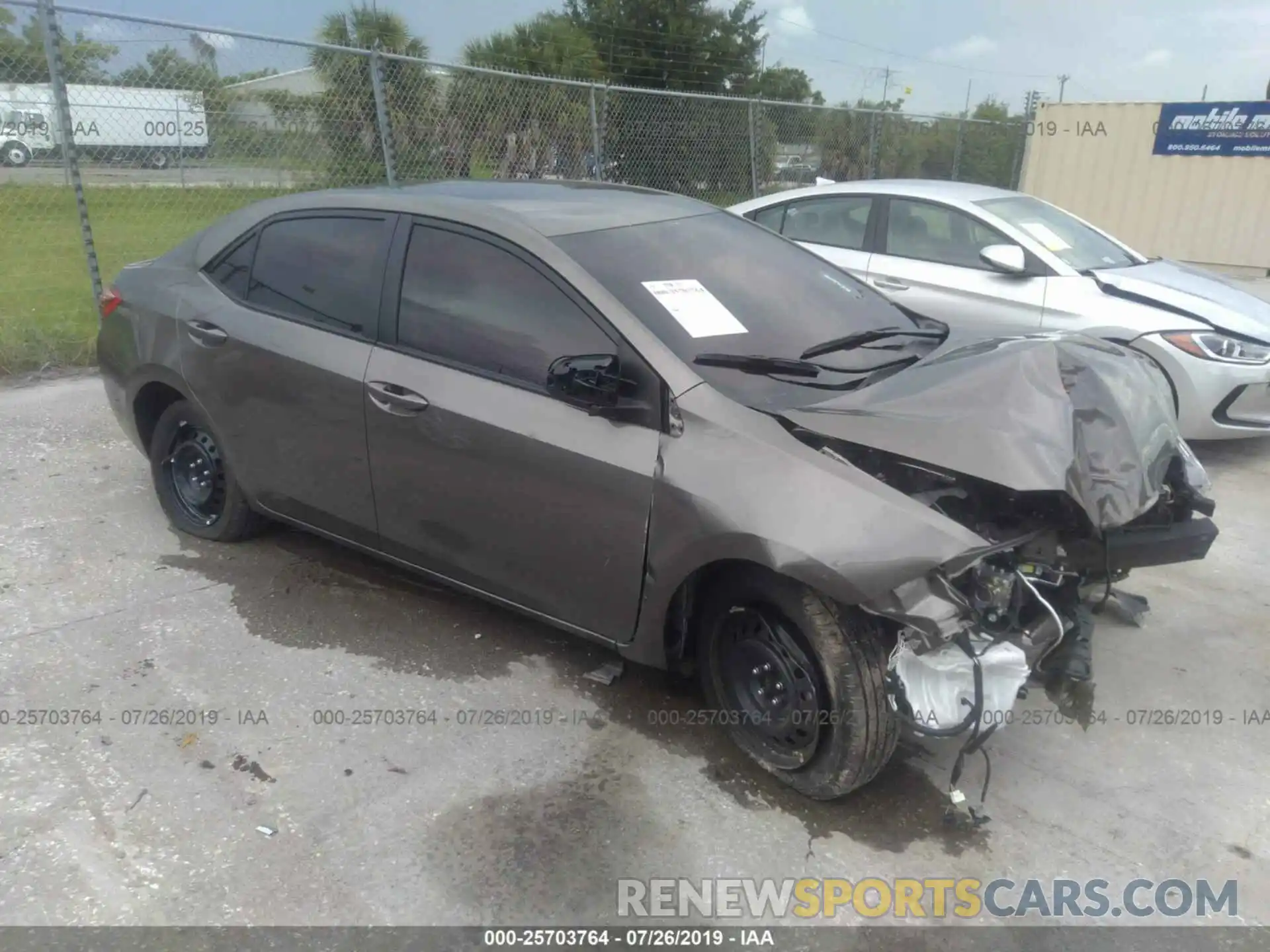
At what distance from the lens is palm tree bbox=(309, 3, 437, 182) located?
26.8 feet

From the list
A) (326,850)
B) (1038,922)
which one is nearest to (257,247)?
(326,850)

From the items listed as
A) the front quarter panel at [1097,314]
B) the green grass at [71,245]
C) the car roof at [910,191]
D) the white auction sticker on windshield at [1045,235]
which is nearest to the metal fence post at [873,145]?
the car roof at [910,191]

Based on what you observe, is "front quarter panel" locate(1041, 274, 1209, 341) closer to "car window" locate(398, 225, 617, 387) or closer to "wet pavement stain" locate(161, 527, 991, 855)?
"wet pavement stain" locate(161, 527, 991, 855)

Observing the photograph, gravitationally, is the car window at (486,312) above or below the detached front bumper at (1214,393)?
above

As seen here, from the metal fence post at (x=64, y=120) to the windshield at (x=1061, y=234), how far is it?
19.0ft

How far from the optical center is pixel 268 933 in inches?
95.6

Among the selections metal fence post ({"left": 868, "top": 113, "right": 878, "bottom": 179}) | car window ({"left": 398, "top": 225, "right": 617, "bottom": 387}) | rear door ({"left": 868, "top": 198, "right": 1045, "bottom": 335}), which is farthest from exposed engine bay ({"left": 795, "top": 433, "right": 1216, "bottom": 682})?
metal fence post ({"left": 868, "top": 113, "right": 878, "bottom": 179})

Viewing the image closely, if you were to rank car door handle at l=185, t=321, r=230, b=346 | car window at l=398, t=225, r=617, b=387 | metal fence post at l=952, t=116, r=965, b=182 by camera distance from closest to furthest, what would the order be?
car window at l=398, t=225, r=617, b=387 < car door handle at l=185, t=321, r=230, b=346 < metal fence post at l=952, t=116, r=965, b=182

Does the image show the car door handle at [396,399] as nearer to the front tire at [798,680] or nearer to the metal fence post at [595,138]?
the front tire at [798,680]

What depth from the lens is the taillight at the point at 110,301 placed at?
4.50m

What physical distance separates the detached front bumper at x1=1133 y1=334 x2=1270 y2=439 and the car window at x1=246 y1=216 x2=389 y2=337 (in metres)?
4.25

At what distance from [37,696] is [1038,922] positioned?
319cm

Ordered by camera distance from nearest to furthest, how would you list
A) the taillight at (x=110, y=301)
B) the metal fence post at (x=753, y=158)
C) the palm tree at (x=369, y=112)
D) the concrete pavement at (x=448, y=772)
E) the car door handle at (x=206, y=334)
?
1. the concrete pavement at (x=448, y=772)
2. the car door handle at (x=206, y=334)
3. the taillight at (x=110, y=301)
4. the palm tree at (x=369, y=112)
5. the metal fence post at (x=753, y=158)

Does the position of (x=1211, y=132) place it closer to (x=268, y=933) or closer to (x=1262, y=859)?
(x=1262, y=859)
